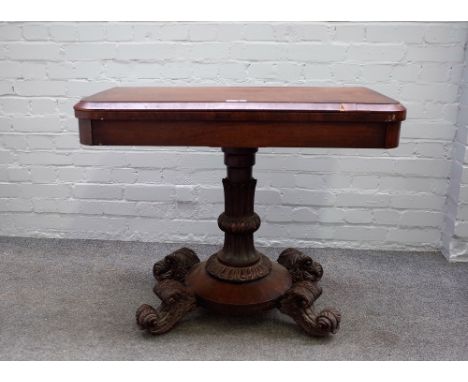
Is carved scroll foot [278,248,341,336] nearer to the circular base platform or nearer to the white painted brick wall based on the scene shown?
the circular base platform

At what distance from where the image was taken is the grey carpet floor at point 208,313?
4.69 feet

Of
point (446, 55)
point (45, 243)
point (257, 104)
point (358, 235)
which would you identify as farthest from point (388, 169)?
point (45, 243)

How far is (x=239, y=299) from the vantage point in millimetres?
1541

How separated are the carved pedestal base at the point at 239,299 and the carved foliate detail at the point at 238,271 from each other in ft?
0.05

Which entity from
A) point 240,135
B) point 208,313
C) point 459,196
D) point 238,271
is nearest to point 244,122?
point 240,135

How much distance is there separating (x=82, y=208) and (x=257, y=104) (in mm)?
1292

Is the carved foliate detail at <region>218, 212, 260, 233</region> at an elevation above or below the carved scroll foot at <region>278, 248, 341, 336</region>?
above

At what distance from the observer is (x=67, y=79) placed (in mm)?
2041

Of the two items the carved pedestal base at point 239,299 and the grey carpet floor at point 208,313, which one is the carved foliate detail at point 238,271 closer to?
the carved pedestal base at point 239,299

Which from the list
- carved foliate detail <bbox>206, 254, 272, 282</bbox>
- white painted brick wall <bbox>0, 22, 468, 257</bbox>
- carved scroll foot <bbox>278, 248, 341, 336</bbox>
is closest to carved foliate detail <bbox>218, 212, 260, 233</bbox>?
carved foliate detail <bbox>206, 254, 272, 282</bbox>

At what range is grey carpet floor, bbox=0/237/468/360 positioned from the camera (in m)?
1.43

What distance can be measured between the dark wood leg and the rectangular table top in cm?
28

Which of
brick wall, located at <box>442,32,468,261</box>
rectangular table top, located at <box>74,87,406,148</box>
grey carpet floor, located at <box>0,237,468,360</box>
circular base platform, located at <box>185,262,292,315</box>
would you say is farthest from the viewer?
brick wall, located at <box>442,32,468,261</box>

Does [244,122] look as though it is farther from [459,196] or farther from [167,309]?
[459,196]
